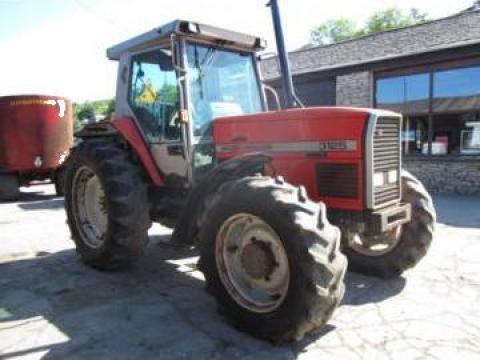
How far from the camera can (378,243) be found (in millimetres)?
5023

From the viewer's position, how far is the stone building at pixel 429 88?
11.6 metres

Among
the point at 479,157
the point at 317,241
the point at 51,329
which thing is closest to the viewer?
the point at 317,241

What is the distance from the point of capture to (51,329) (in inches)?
155

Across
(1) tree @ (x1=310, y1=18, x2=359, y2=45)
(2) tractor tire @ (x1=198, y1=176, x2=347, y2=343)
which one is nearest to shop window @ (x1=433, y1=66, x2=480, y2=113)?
(2) tractor tire @ (x1=198, y1=176, x2=347, y2=343)

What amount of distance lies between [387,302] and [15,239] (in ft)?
18.9

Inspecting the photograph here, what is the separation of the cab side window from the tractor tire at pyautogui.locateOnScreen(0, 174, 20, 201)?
782 centimetres

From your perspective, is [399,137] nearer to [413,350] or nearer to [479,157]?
[413,350]

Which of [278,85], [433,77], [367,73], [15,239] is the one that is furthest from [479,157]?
[15,239]

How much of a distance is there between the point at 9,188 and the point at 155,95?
829 cm

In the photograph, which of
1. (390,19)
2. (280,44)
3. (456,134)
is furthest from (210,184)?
(390,19)

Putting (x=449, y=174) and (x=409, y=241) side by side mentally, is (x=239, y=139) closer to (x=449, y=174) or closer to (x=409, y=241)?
(x=409, y=241)

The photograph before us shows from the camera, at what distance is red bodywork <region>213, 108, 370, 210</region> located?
403cm

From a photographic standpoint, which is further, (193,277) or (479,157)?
(479,157)

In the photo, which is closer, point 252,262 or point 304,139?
point 252,262
